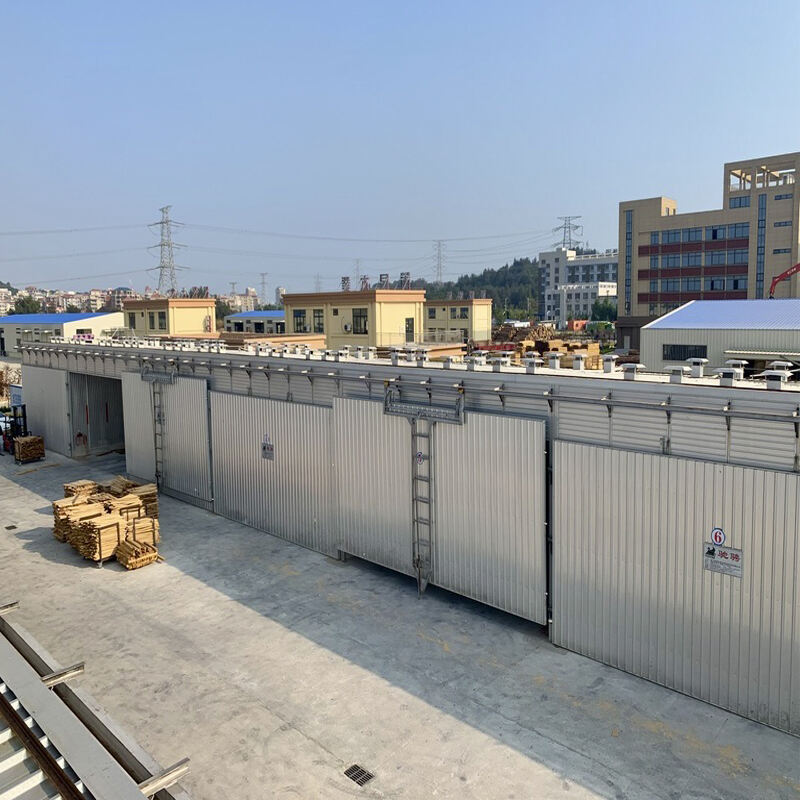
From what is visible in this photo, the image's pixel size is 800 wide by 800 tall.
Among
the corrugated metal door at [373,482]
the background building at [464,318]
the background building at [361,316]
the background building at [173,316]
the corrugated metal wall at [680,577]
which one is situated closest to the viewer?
the corrugated metal wall at [680,577]

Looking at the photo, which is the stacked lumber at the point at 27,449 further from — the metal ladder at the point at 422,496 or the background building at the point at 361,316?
the metal ladder at the point at 422,496

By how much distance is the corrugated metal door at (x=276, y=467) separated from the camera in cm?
1964

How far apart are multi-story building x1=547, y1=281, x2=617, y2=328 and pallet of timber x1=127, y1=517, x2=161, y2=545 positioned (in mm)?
142616

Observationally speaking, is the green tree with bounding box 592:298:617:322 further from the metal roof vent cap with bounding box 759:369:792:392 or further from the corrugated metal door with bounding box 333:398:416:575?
the metal roof vent cap with bounding box 759:369:792:392

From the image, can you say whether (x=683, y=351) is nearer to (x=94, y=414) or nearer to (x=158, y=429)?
(x=158, y=429)

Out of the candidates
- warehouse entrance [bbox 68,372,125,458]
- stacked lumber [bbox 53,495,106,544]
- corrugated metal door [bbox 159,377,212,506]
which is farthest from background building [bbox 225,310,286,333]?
stacked lumber [bbox 53,495,106,544]

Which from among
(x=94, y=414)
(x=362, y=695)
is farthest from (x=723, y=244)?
(x=362, y=695)

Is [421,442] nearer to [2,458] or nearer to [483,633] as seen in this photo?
[483,633]

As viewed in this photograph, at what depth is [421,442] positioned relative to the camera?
16.6 metres

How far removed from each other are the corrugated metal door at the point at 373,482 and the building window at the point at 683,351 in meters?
12.8

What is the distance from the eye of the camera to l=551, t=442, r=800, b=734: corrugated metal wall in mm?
10922

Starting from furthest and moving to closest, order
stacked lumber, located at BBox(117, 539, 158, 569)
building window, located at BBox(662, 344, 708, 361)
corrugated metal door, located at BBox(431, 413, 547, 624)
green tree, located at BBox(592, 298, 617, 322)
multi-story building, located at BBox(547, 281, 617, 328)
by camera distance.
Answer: multi-story building, located at BBox(547, 281, 617, 328) < green tree, located at BBox(592, 298, 617, 322) < building window, located at BBox(662, 344, 708, 361) < stacked lumber, located at BBox(117, 539, 158, 569) < corrugated metal door, located at BBox(431, 413, 547, 624)

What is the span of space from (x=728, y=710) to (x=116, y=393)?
3194 centimetres

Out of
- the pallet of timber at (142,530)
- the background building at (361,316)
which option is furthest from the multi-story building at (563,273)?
the pallet of timber at (142,530)
